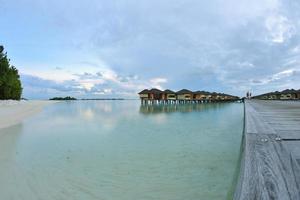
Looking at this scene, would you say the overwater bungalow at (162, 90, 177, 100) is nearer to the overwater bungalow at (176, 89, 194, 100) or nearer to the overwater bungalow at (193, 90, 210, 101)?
the overwater bungalow at (176, 89, 194, 100)

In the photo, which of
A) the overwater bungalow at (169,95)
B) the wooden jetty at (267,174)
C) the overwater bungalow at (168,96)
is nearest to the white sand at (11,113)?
the wooden jetty at (267,174)

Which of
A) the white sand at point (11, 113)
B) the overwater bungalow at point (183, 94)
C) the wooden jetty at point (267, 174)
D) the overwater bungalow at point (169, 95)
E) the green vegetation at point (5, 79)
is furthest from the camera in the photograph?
the overwater bungalow at point (183, 94)

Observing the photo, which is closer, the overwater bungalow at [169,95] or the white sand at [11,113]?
the white sand at [11,113]

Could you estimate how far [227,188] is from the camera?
14.5 ft

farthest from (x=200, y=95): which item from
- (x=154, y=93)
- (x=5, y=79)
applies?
(x=5, y=79)

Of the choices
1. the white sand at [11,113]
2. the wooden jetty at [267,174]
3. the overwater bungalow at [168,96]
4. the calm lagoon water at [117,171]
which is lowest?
the calm lagoon water at [117,171]

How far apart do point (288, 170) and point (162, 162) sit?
4.62 m

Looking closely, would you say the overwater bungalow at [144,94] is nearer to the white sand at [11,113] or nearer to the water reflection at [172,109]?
the water reflection at [172,109]

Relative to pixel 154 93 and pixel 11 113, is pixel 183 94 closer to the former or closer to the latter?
pixel 154 93

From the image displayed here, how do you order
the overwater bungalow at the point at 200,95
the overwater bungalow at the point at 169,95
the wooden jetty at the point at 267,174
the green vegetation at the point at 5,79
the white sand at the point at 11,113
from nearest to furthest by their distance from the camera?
the wooden jetty at the point at 267,174, the white sand at the point at 11,113, the green vegetation at the point at 5,79, the overwater bungalow at the point at 169,95, the overwater bungalow at the point at 200,95

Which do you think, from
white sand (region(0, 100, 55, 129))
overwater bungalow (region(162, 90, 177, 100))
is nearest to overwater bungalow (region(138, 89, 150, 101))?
overwater bungalow (region(162, 90, 177, 100))

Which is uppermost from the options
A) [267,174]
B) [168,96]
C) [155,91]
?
[155,91]

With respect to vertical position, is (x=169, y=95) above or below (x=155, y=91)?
below

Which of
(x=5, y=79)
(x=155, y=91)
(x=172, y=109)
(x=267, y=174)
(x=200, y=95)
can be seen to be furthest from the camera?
(x=200, y=95)
